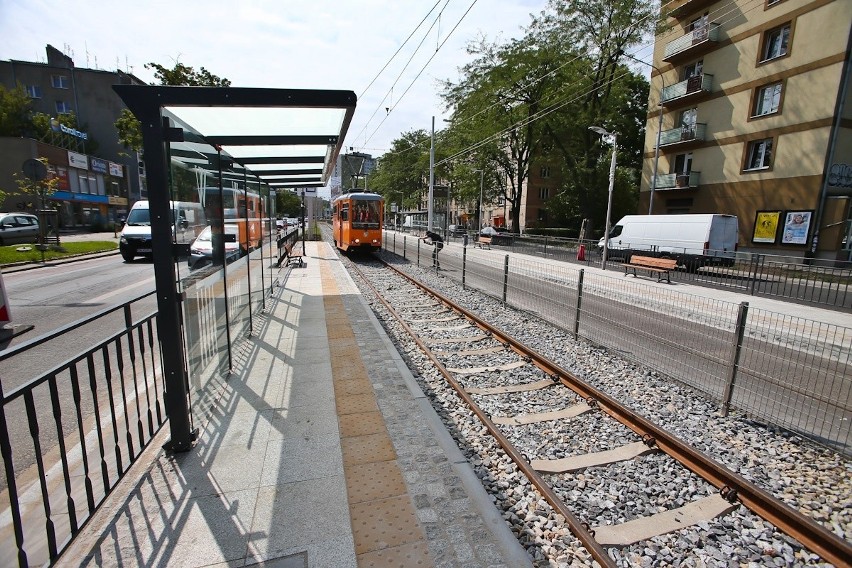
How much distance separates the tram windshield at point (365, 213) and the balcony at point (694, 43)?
22460 mm

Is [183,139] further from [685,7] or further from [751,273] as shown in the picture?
[685,7]

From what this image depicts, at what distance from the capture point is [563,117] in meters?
31.7

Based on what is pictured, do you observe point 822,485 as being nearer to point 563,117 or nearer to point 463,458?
point 463,458

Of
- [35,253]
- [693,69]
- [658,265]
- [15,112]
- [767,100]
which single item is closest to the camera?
[658,265]

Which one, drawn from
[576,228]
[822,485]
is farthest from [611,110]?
[822,485]

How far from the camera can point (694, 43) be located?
26.0m

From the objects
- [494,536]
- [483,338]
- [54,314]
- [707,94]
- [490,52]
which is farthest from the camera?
[490,52]

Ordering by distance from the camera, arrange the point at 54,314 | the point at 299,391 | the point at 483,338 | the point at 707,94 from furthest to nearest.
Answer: the point at 707,94, the point at 54,314, the point at 483,338, the point at 299,391

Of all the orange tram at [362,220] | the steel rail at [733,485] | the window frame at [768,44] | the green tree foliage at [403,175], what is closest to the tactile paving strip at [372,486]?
the steel rail at [733,485]

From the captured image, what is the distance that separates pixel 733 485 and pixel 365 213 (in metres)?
17.6

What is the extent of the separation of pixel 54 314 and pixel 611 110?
3312cm

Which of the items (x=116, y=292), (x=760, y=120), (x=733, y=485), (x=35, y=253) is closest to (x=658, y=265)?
(x=733, y=485)

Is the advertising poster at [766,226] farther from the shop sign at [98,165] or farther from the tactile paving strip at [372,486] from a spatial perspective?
the shop sign at [98,165]

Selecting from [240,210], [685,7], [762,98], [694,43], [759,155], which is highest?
[685,7]
